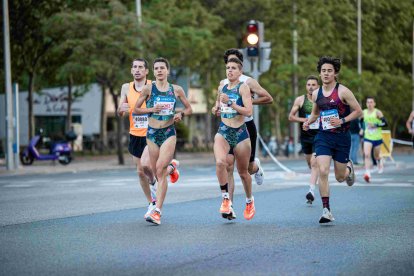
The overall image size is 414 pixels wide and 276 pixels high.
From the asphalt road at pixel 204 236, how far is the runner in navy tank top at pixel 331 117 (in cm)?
73

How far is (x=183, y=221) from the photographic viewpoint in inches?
478

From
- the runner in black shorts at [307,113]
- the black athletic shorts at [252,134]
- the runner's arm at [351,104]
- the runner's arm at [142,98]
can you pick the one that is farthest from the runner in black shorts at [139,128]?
the runner in black shorts at [307,113]

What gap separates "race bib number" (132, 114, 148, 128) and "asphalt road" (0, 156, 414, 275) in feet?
3.80

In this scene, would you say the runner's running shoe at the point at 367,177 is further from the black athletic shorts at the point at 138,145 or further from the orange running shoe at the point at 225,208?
the orange running shoe at the point at 225,208

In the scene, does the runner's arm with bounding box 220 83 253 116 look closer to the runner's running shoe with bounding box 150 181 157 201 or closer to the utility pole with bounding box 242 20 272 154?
the runner's running shoe with bounding box 150 181 157 201

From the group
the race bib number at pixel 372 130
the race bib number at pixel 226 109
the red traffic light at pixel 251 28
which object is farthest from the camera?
the race bib number at pixel 372 130

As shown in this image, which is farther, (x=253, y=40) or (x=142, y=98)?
(x=253, y=40)

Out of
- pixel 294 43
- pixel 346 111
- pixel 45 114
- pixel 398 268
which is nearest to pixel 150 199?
pixel 346 111

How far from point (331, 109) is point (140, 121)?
2393 millimetres

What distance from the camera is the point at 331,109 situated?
1197 centimetres

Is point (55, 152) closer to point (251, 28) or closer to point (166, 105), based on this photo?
point (251, 28)

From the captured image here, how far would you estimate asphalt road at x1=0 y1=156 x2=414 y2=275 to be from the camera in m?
8.14

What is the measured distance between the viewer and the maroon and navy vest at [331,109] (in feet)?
39.2

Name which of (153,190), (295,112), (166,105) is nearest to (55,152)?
(295,112)
